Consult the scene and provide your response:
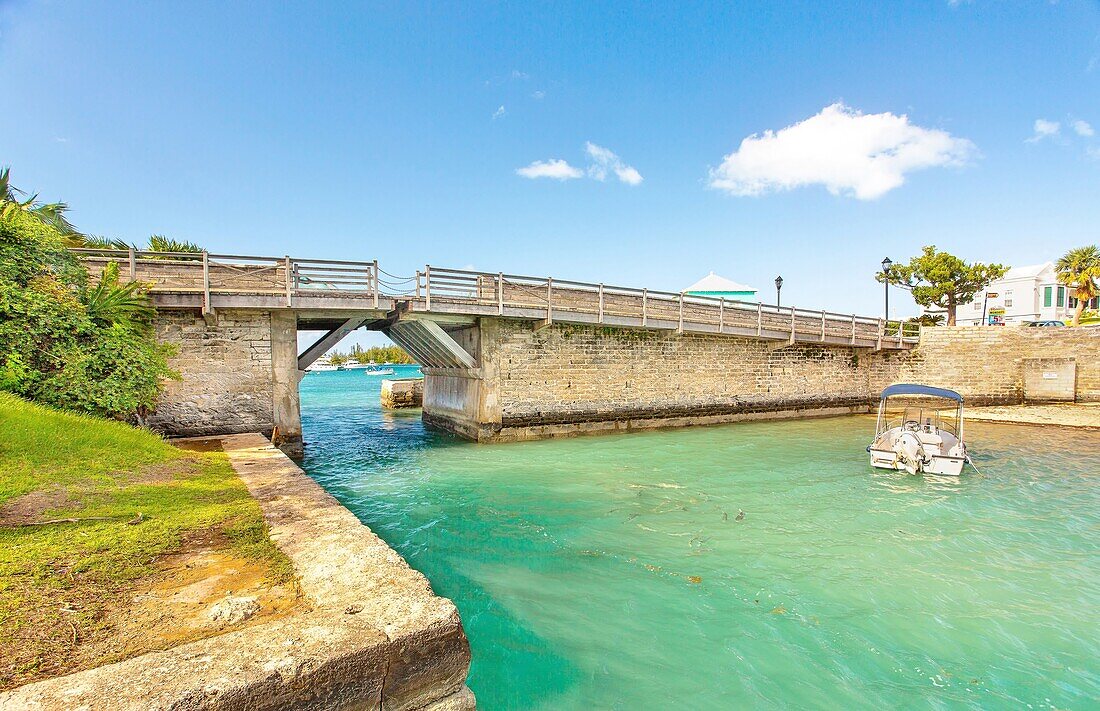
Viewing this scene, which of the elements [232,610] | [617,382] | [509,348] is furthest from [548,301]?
[232,610]

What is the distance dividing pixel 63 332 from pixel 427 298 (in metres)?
7.35

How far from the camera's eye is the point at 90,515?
4668 mm

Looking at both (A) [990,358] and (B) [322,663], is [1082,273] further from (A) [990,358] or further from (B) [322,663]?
(B) [322,663]

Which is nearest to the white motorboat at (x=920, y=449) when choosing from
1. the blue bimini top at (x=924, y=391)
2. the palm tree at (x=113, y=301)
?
the blue bimini top at (x=924, y=391)

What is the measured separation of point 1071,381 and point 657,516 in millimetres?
26937

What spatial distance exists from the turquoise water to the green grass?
2.45 m

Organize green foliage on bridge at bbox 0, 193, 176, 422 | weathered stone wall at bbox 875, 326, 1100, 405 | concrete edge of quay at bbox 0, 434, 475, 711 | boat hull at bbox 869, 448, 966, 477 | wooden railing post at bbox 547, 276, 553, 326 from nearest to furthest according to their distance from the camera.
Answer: concrete edge of quay at bbox 0, 434, 475, 711
green foliage on bridge at bbox 0, 193, 176, 422
boat hull at bbox 869, 448, 966, 477
wooden railing post at bbox 547, 276, 553, 326
weathered stone wall at bbox 875, 326, 1100, 405

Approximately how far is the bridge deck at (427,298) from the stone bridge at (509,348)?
41 mm

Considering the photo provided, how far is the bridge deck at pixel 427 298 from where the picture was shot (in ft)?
37.8

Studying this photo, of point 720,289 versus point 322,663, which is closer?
point 322,663

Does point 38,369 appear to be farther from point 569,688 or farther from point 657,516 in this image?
point 657,516

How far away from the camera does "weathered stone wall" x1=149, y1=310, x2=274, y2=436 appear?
38.2ft

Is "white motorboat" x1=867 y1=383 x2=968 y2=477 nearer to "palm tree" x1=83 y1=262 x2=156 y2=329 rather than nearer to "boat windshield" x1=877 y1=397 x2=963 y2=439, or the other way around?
"boat windshield" x1=877 y1=397 x2=963 y2=439

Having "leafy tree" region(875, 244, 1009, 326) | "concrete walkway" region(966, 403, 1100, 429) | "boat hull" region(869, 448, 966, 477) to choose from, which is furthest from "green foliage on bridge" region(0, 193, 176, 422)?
"leafy tree" region(875, 244, 1009, 326)
